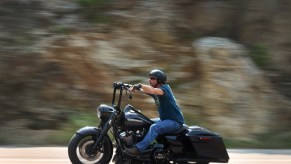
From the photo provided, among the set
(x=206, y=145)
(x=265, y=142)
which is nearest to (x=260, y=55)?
(x=265, y=142)

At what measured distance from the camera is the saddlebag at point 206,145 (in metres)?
8.88

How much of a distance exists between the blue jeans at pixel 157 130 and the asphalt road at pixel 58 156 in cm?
184

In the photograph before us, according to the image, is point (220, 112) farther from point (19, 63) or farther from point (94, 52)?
point (19, 63)

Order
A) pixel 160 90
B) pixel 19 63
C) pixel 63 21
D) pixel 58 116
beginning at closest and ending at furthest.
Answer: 1. pixel 160 90
2. pixel 58 116
3. pixel 19 63
4. pixel 63 21

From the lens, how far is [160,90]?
8.60m

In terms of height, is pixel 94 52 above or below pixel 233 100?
above

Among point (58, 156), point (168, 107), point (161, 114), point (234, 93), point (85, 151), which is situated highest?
point (168, 107)

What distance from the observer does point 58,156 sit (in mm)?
10625

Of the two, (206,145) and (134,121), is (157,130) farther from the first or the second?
(206,145)

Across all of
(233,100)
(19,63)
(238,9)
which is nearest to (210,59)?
(233,100)

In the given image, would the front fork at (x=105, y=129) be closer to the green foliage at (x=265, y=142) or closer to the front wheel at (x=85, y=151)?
the front wheel at (x=85, y=151)

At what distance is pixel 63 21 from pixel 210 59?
16.3 feet

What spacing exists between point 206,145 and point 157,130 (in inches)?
34.7

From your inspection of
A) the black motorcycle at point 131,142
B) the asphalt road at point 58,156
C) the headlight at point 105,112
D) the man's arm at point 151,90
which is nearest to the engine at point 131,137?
the black motorcycle at point 131,142
